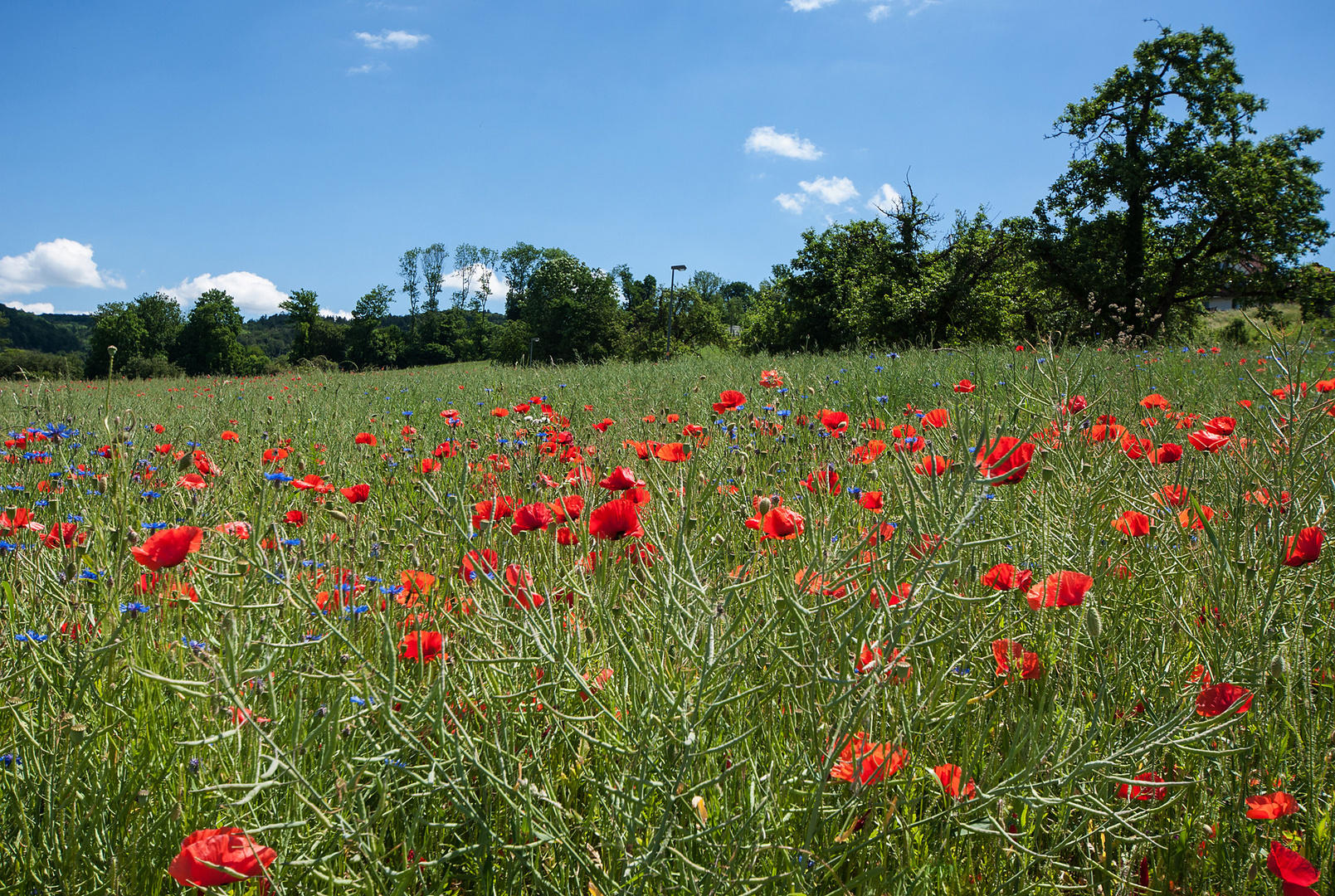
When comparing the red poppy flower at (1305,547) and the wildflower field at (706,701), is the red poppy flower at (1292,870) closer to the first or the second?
the wildflower field at (706,701)

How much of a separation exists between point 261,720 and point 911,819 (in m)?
1.02

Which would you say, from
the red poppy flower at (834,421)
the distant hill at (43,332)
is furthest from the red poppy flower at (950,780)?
the distant hill at (43,332)

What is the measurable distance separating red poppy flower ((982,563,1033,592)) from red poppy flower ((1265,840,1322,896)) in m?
0.44

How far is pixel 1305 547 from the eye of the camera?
3.44 feet

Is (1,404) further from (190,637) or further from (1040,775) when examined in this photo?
(1040,775)

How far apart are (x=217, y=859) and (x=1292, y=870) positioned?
1155 mm

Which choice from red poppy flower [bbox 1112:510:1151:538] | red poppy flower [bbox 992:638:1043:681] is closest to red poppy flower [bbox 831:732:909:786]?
red poppy flower [bbox 992:638:1043:681]

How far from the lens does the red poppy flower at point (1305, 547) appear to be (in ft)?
3.38

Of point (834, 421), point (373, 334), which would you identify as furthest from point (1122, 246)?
point (373, 334)

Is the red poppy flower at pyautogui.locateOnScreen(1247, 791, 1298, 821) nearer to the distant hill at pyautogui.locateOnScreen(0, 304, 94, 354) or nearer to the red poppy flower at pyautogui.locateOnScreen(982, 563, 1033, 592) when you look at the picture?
the red poppy flower at pyautogui.locateOnScreen(982, 563, 1033, 592)

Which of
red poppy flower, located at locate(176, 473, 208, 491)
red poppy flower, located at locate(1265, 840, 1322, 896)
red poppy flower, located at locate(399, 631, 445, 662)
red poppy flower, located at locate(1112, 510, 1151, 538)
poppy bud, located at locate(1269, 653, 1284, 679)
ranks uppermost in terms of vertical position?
red poppy flower, located at locate(176, 473, 208, 491)

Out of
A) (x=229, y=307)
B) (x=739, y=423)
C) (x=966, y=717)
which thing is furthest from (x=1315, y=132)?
(x=229, y=307)

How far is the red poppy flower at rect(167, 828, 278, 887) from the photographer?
0.65 metres

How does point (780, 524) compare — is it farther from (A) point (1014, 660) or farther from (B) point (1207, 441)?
(B) point (1207, 441)
